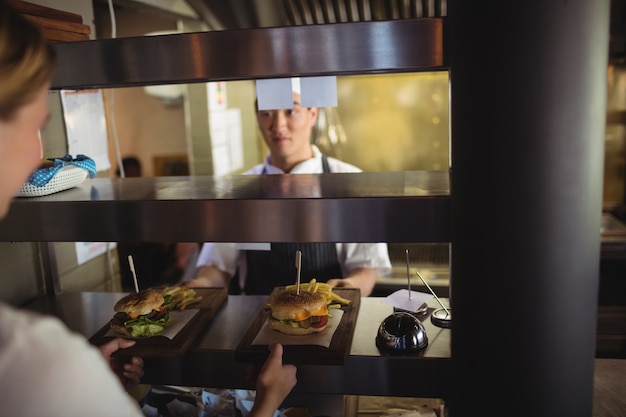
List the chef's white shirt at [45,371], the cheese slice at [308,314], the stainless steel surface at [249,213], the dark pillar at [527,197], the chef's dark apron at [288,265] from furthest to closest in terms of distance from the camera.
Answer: the chef's dark apron at [288,265] < the cheese slice at [308,314] < the stainless steel surface at [249,213] < the dark pillar at [527,197] < the chef's white shirt at [45,371]

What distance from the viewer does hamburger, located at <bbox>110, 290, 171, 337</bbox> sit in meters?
1.28

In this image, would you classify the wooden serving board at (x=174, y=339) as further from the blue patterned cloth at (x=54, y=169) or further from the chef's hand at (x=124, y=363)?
the blue patterned cloth at (x=54, y=169)

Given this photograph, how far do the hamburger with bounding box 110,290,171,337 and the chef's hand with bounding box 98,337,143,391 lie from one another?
51 millimetres

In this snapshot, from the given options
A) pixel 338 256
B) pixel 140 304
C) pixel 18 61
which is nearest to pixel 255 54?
pixel 18 61

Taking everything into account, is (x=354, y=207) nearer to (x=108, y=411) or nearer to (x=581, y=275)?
(x=581, y=275)

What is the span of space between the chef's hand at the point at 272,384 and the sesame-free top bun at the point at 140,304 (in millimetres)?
352

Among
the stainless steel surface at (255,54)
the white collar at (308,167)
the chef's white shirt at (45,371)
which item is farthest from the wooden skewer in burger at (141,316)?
the white collar at (308,167)

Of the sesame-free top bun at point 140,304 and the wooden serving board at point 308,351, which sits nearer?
the wooden serving board at point 308,351

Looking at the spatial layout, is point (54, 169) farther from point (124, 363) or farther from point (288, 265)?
point (288, 265)

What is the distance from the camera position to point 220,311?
148 centimetres

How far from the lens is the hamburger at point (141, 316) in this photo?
1.28m

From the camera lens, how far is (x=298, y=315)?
4.09 ft

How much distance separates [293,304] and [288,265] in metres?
1.08

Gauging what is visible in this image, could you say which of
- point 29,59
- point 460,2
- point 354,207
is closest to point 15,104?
point 29,59
